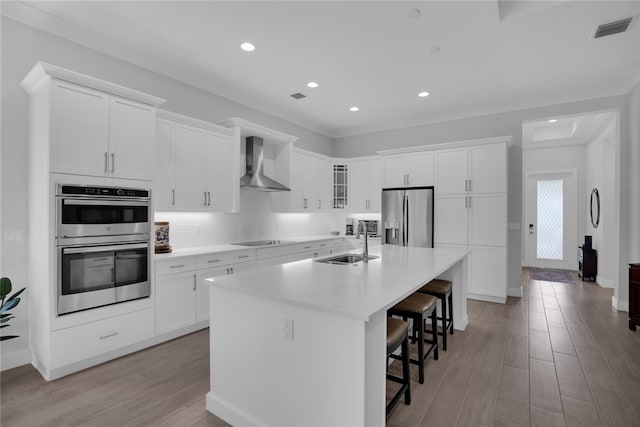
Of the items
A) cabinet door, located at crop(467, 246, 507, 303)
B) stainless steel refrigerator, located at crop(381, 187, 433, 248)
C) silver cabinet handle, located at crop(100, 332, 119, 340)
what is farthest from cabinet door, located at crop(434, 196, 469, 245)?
silver cabinet handle, located at crop(100, 332, 119, 340)

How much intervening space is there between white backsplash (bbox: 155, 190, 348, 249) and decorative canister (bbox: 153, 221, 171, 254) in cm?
26

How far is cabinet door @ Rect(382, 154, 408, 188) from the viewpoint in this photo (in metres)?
5.48

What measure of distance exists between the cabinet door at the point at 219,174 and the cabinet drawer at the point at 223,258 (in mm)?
603

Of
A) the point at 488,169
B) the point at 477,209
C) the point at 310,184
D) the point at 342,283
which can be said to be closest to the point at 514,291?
the point at 477,209

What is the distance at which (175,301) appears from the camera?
3.31m

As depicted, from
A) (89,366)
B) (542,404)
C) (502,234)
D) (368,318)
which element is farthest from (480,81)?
(89,366)

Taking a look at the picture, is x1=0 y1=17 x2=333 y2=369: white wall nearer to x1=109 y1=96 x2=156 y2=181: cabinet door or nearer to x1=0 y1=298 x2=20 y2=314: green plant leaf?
x1=0 y1=298 x2=20 y2=314: green plant leaf

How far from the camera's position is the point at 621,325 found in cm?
372

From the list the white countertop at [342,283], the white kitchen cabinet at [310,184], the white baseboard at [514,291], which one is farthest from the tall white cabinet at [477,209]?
the white countertop at [342,283]

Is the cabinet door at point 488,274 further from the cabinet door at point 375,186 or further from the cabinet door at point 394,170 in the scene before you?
the cabinet door at point 375,186

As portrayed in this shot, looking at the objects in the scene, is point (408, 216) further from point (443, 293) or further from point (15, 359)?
point (15, 359)

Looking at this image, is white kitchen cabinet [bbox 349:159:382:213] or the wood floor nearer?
the wood floor

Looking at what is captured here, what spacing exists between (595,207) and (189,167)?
7.50 m

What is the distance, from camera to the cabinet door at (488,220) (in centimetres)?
463
